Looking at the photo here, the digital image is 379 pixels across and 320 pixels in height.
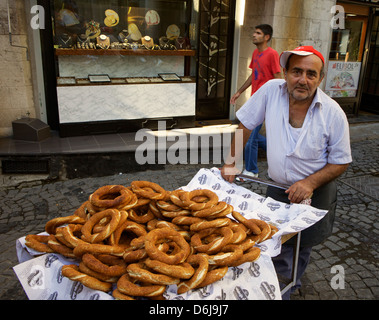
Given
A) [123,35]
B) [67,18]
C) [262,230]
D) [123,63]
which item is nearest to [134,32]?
[123,35]

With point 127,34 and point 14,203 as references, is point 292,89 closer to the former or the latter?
point 14,203

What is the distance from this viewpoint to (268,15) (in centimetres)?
759

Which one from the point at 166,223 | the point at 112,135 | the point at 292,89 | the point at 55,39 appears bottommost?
the point at 112,135

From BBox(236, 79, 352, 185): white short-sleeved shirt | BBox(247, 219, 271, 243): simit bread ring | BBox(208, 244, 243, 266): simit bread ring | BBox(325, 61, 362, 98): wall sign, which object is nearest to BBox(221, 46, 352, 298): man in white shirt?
BBox(236, 79, 352, 185): white short-sleeved shirt

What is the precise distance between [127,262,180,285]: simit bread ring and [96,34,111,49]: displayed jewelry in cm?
624

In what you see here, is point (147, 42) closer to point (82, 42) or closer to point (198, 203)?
point (82, 42)

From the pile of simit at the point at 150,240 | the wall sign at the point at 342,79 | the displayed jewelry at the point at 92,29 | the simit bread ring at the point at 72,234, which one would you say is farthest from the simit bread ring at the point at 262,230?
the wall sign at the point at 342,79

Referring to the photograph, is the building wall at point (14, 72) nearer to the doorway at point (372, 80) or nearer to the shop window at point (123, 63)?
the shop window at point (123, 63)

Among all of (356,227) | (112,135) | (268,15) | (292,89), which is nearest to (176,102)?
(112,135)

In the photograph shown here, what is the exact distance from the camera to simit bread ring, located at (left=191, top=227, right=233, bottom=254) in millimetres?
2080

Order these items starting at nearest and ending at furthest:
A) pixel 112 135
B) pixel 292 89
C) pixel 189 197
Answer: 1. pixel 189 197
2. pixel 292 89
3. pixel 112 135

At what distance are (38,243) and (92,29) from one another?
5.98m

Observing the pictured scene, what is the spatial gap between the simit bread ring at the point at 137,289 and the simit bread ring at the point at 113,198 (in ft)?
1.80
